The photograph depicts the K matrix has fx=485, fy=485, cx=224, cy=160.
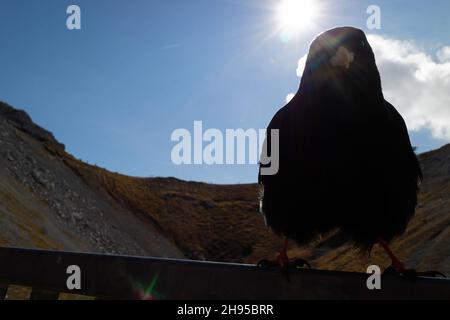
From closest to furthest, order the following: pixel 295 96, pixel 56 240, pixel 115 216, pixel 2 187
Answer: pixel 295 96 < pixel 56 240 < pixel 2 187 < pixel 115 216

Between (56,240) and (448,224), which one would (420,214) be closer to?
(448,224)

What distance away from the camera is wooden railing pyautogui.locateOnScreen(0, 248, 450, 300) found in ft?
8.26

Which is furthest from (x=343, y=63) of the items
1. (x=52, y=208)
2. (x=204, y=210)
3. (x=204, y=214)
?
(x=204, y=210)

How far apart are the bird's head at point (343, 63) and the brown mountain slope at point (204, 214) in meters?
49.7

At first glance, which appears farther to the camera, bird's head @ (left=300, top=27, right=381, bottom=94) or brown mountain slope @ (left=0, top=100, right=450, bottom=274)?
brown mountain slope @ (left=0, top=100, right=450, bottom=274)

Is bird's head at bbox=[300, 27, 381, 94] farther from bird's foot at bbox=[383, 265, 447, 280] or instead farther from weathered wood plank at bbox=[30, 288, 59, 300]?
weathered wood plank at bbox=[30, 288, 59, 300]

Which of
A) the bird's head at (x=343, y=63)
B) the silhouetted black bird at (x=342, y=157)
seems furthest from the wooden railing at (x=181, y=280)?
the bird's head at (x=343, y=63)

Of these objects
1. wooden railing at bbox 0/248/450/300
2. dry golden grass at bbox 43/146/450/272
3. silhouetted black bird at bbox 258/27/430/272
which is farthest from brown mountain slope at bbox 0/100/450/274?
wooden railing at bbox 0/248/450/300

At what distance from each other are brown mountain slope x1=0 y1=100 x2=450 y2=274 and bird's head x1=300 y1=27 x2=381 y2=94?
49.7 meters

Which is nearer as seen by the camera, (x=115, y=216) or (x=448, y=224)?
(x=448, y=224)

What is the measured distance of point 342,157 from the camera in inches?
174

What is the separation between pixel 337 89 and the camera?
4699mm

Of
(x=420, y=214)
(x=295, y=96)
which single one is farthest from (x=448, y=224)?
(x=295, y=96)
